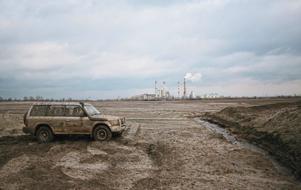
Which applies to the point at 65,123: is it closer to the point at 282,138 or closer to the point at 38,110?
the point at 38,110

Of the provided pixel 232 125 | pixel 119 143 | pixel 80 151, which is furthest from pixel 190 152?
pixel 232 125

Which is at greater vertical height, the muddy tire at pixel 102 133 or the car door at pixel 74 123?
the car door at pixel 74 123

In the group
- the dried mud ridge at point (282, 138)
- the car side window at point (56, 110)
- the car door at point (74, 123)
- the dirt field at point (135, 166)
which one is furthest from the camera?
the car side window at point (56, 110)

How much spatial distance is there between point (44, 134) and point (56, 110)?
1339 mm

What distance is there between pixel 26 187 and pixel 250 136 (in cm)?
1345

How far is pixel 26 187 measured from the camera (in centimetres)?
744

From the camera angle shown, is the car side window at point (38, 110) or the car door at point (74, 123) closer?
the car door at point (74, 123)

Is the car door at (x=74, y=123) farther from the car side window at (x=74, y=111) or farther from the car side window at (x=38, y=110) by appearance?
the car side window at (x=38, y=110)

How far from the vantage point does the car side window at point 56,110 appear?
48.8 ft

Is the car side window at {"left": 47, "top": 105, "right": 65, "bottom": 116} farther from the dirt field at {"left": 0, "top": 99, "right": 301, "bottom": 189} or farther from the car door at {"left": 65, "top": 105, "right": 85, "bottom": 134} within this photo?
the dirt field at {"left": 0, "top": 99, "right": 301, "bottom": 189}

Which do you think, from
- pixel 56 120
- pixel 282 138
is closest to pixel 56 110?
pixel 56 120

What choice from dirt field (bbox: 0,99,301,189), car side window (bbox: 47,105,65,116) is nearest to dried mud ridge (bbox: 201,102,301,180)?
dirt field (bbox: 0,99,301,189)

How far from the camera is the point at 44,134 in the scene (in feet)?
48.4

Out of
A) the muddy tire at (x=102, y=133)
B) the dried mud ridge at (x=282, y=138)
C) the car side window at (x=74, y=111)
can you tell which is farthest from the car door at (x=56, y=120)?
the dried mud ridge at (x=282, y=138)
